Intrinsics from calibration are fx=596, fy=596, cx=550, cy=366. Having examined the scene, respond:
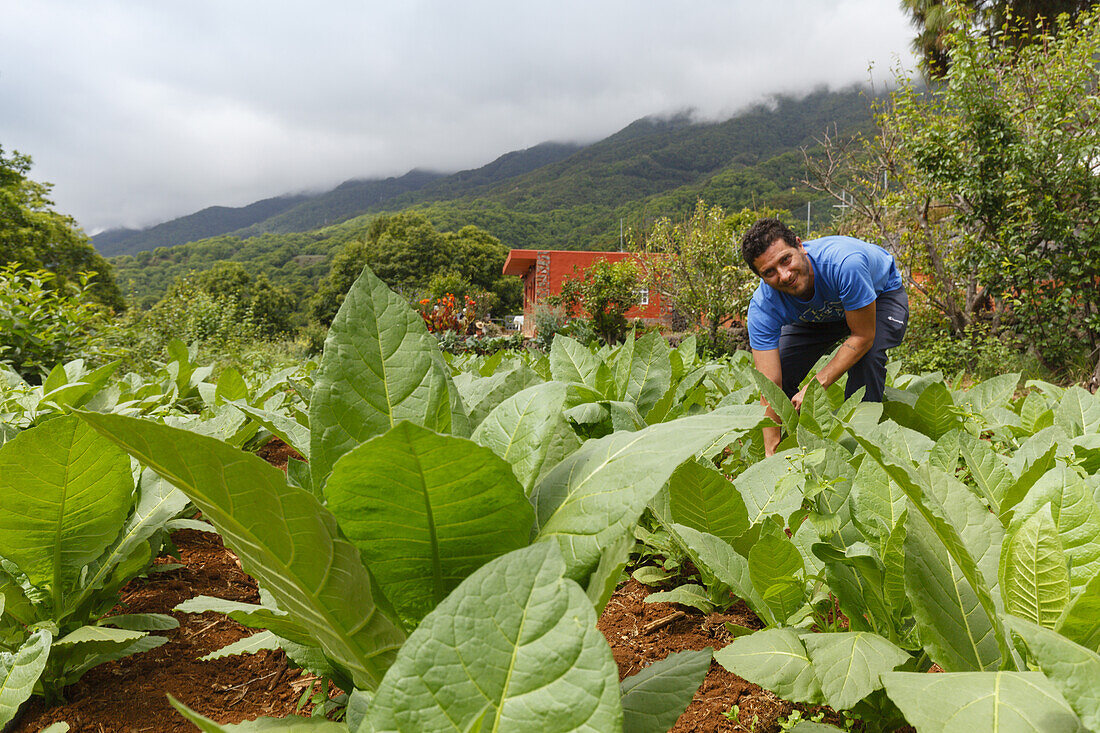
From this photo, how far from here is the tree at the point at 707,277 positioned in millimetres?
13828

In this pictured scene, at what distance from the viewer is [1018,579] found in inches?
30.4

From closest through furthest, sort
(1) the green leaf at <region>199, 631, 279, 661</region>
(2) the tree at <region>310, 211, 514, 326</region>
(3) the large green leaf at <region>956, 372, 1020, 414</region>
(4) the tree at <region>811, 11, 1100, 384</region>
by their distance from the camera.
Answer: (1) the green leaf at <region>199, 631, 279, 661</region> < (3) the large green leaf at <region>956, 372, 1020, 414</region> < (4) the tree at <region>811, 11, 1100, 384</region> < (2) the tree at <region>310, 211, 514, 326</region>

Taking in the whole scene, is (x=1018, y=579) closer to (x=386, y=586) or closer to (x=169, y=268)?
(x=386, y=586)

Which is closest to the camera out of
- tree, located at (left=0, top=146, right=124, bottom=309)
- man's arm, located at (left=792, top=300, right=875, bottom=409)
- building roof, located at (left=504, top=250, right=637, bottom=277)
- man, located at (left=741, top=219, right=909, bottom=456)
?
man's arm, located at (left=792, top=300, right=875, bottom=409)

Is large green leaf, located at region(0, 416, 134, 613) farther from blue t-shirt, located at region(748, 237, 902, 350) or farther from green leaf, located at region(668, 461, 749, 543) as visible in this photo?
blue t-shirt, located at region(748, 237, 902, 350)

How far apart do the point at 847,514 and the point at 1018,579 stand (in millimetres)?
383

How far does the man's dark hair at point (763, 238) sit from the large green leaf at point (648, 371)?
6.10 feet

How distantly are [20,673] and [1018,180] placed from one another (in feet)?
39.4

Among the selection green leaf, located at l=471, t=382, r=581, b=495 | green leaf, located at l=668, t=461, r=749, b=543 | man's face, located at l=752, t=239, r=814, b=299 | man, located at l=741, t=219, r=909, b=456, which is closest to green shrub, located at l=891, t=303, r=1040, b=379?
man, located at l=741, t=219, r=909, b=456

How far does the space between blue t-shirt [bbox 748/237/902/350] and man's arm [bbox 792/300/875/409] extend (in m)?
0.05

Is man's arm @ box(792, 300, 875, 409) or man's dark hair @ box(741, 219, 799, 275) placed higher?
man's dark hair @ box(741, 219, 799, 275)

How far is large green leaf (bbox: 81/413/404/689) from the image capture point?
530mm

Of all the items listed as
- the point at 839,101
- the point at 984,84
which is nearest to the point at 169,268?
the point at 984,84

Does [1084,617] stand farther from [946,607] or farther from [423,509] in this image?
[423,509]
